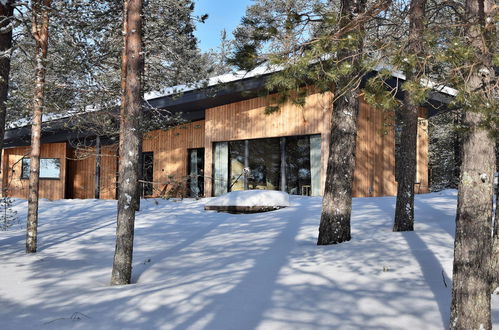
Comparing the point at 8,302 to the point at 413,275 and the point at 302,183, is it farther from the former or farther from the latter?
the point at 302,183

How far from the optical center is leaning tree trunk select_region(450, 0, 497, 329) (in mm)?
3166

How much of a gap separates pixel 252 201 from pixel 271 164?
3502mm

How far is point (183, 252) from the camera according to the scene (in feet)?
23.5

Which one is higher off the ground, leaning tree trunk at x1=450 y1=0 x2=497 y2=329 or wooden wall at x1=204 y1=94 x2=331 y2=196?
wooden wall at x1=204 y1=94 x2=331 y2=196

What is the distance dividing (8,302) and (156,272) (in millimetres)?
1965

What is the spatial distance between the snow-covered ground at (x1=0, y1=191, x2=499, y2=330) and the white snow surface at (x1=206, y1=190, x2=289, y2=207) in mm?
1403

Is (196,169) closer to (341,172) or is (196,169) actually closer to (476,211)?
(341,172)

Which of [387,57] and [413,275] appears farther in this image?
[413,275]

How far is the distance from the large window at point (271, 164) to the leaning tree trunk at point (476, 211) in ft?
31.1

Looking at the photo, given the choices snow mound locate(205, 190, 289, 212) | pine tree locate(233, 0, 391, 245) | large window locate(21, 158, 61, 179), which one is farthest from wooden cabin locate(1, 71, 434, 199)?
pine tree locate(233, 0, 391, 245)

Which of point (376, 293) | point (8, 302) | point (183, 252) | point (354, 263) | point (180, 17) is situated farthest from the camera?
point (180, 17)

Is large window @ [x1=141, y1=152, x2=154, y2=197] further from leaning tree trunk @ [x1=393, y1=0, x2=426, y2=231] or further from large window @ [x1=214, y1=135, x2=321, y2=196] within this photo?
leaning tree trunk @ [x1=393, y1=0, x2=426, y2=231]

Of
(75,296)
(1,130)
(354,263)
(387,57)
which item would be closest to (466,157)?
(387,57)

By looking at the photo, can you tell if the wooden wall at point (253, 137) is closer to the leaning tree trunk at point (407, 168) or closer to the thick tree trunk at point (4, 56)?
the leaning tree trunk at point (407, 168)
